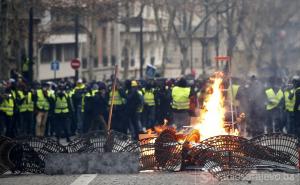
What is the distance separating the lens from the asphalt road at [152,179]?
1584cm

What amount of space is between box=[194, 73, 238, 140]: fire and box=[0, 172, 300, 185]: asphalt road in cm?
205

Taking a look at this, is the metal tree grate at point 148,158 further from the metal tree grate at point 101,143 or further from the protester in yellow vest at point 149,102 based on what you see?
the protester in yellow vest at point 149,102

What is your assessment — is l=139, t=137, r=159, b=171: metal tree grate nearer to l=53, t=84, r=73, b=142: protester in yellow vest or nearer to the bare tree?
l=53, t=84, r=73, b=142: protester in yellow vest

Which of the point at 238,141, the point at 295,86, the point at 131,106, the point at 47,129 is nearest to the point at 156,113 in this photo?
the point at 131,106

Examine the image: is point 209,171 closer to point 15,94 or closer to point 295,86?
point 295,86

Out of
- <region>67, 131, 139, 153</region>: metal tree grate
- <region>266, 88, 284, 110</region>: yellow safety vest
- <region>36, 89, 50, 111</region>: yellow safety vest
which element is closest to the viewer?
<region>67, 131, 139, 153</region>: metal tree grate

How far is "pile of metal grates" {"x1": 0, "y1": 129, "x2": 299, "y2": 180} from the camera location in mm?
16594

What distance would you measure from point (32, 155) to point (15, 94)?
27.2ft

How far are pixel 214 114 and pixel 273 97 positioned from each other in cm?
595

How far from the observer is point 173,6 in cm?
4853

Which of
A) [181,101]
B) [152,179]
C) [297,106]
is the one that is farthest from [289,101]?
[152,179]

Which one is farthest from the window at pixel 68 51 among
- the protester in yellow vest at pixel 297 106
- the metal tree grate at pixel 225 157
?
the metal tree grate at pixel 225 157

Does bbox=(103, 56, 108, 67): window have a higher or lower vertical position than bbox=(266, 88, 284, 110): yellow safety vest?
higher

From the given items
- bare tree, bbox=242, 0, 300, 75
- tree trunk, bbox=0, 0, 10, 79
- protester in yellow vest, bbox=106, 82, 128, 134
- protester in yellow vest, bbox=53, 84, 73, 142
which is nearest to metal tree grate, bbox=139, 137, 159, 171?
protester in yellow vest, bbox=106, 82, 128, 134
